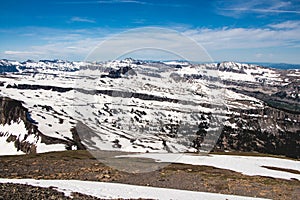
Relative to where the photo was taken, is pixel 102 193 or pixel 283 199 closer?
pixel 102 193

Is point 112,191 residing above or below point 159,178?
above

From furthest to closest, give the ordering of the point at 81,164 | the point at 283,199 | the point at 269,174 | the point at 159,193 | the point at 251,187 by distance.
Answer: the point at 269,174
the point at 81,164
the point at 251,187
the point at 283,199
the point at 159,193

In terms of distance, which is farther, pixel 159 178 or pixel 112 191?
pixel 159 178

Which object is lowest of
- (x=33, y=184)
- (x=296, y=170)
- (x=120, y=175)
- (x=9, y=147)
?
(x=9, y=147)

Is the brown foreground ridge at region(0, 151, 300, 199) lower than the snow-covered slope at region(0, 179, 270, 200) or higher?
lower

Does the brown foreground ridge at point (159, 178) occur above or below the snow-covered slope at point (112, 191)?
below

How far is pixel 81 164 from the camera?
46.8 meters

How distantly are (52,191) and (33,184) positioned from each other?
9.80ft

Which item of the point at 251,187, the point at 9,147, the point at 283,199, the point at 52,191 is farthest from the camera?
the point at 9,147

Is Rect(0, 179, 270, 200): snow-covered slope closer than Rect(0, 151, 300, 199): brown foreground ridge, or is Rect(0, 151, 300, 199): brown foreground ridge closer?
Rect(0, 179, 270, 200): snow-covered slope

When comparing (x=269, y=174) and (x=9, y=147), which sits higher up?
(x=269, y=174)

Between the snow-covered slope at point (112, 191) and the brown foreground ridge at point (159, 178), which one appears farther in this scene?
the brown foreground ridge at point (159, 178)

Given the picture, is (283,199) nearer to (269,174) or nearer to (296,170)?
(269,174)

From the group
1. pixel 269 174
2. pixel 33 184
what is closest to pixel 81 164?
pixel 33 184
